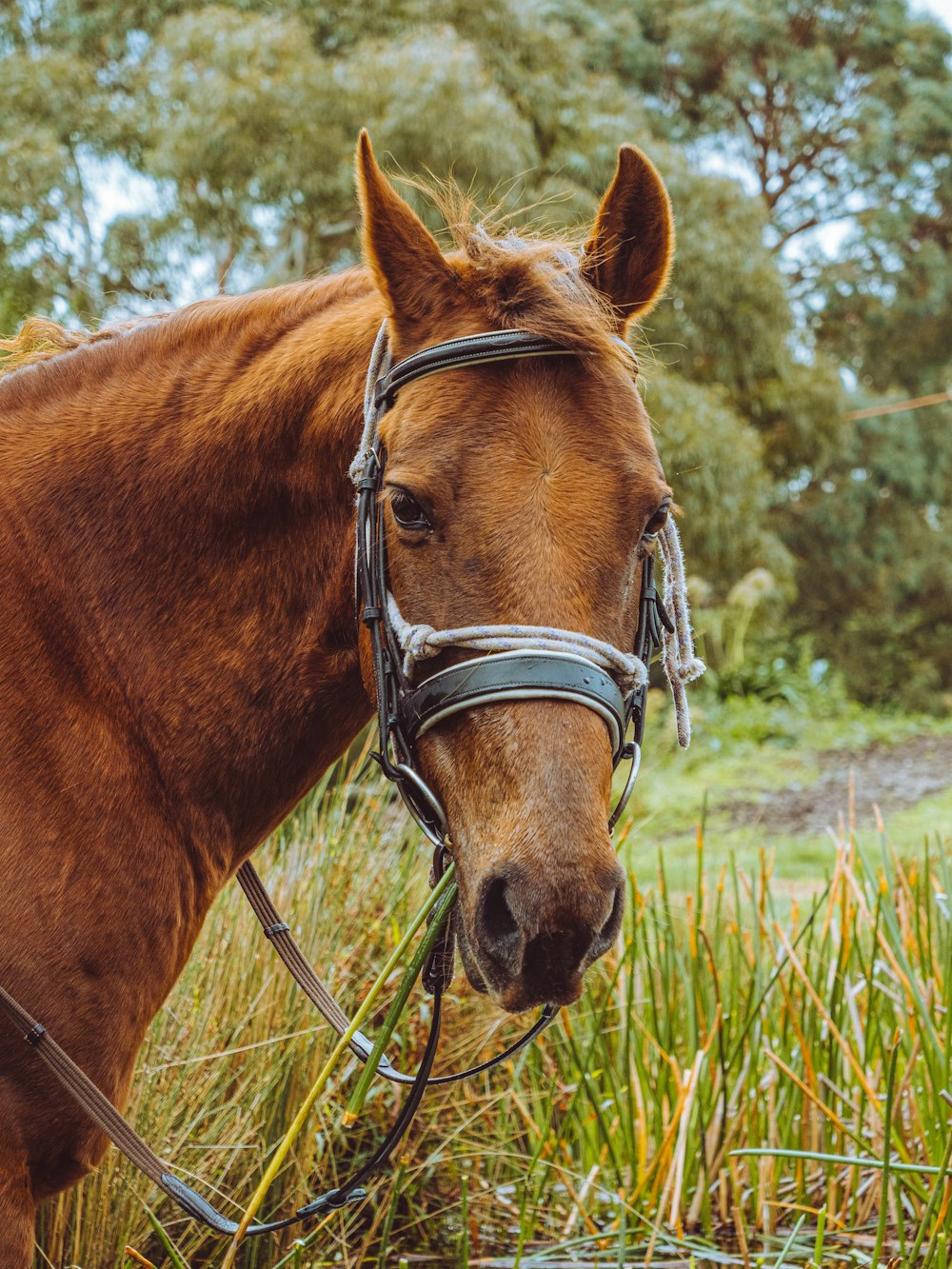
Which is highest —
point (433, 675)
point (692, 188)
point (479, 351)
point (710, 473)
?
point (479, 351)

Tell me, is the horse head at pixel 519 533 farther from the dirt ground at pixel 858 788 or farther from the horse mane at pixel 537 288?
the dirt ground at pixel 858 788

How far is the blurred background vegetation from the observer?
10.5 metres

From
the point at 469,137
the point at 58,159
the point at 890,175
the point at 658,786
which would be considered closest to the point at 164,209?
the point at 58,159

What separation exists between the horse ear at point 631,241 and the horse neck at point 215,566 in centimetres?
43

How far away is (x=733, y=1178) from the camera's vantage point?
2.95 m

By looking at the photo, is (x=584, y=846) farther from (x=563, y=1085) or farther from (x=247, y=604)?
(x=563, y=1085)

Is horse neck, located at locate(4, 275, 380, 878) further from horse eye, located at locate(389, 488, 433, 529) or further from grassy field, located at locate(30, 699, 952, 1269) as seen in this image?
grassy field, located at locate(30, 699, 952, 1269)

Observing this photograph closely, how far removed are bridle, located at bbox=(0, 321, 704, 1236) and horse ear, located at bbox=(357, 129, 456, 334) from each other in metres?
0.07

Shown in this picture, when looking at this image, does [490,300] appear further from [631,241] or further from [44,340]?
[44,340]

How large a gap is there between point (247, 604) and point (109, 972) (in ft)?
2.18

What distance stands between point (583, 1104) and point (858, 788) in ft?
33.7

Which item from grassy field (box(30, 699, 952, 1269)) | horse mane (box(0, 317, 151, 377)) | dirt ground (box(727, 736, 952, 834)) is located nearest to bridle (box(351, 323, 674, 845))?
horse mane (box(0, 317, 151, 377))

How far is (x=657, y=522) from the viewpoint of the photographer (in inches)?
69.8

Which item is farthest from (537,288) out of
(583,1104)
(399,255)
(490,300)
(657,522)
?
(583,1104)
